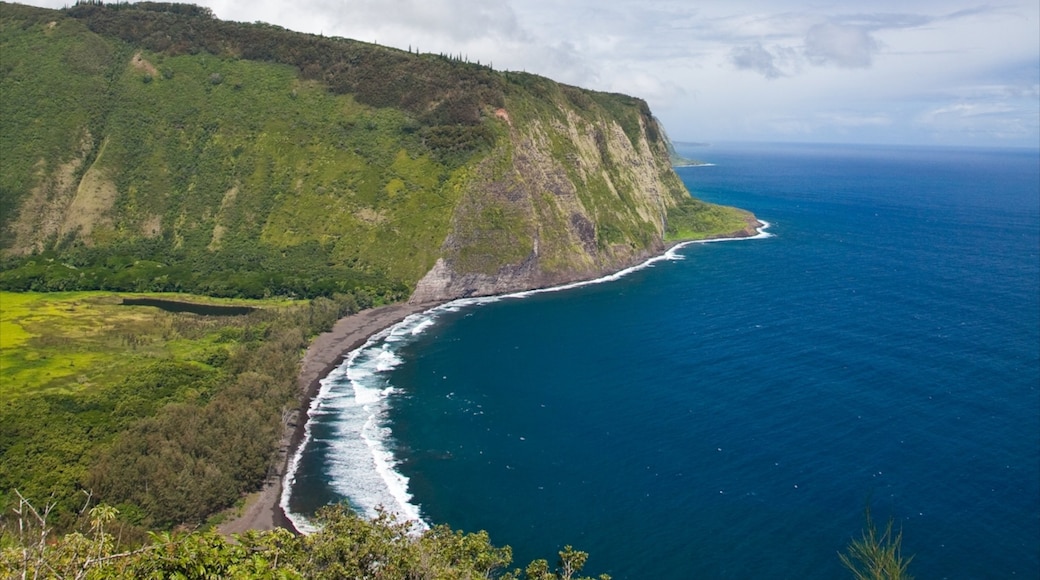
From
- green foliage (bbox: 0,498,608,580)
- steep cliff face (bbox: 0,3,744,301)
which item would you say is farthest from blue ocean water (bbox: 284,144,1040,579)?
steep cliff face (bbox: 0,3,744,301)

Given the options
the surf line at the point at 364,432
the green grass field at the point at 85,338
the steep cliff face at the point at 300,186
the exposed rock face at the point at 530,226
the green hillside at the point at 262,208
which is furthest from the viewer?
the steep cliff face at the point at 300,186

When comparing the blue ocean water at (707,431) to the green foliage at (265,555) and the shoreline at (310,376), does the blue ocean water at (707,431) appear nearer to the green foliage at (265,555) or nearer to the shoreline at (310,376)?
the shoreline at (310,376)

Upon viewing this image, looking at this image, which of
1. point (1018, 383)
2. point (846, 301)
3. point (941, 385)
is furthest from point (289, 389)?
point (846, 301)

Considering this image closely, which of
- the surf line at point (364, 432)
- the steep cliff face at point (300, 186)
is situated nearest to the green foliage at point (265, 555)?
the surf line at point (364, 432)

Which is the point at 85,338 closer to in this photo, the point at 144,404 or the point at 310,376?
the point at 144,404

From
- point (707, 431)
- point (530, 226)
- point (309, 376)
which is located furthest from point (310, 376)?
point (530, 226)

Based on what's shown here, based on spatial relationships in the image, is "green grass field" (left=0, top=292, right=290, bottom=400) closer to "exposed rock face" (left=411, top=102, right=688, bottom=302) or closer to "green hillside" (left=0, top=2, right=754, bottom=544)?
"green hillside" (left=0, top=2, right=754, bottom=544)
